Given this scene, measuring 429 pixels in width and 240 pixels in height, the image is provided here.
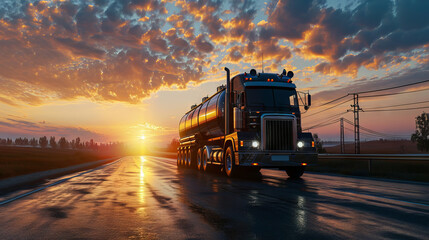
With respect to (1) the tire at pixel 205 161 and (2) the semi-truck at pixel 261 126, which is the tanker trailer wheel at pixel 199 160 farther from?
(2) the semi-truck at pixel 261 126

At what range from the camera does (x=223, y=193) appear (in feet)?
30.7

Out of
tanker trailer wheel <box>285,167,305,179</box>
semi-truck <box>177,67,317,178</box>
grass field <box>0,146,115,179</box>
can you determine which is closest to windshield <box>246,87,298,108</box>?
semi-truck <box>177,67,317,178</box>

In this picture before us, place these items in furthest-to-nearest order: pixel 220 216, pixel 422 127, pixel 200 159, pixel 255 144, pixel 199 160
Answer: pixel 422 127 < pixel 199 160 < pixel 200 159 < pixel 255 144 < pixel 220 216

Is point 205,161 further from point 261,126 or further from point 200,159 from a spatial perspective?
point 261,126

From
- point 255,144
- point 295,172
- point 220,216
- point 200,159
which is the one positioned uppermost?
point 255,144

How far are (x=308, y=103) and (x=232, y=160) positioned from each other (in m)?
4.14

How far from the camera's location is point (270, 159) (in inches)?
527

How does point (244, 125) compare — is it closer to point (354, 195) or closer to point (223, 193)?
point (223, 193)

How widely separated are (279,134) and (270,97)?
5.90 ft

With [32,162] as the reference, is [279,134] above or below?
above

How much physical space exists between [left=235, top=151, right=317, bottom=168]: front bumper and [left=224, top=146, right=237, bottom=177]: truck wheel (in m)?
0.75

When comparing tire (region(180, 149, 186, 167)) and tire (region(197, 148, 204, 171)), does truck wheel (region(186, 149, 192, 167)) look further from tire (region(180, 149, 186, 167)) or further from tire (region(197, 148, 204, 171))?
tire (region(197, 148, 204, 171))

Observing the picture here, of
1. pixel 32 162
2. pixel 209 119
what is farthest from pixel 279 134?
pixel 32 162

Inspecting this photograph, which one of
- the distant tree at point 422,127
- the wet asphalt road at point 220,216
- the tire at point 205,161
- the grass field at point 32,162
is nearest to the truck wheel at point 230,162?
the tire at point 205,161
